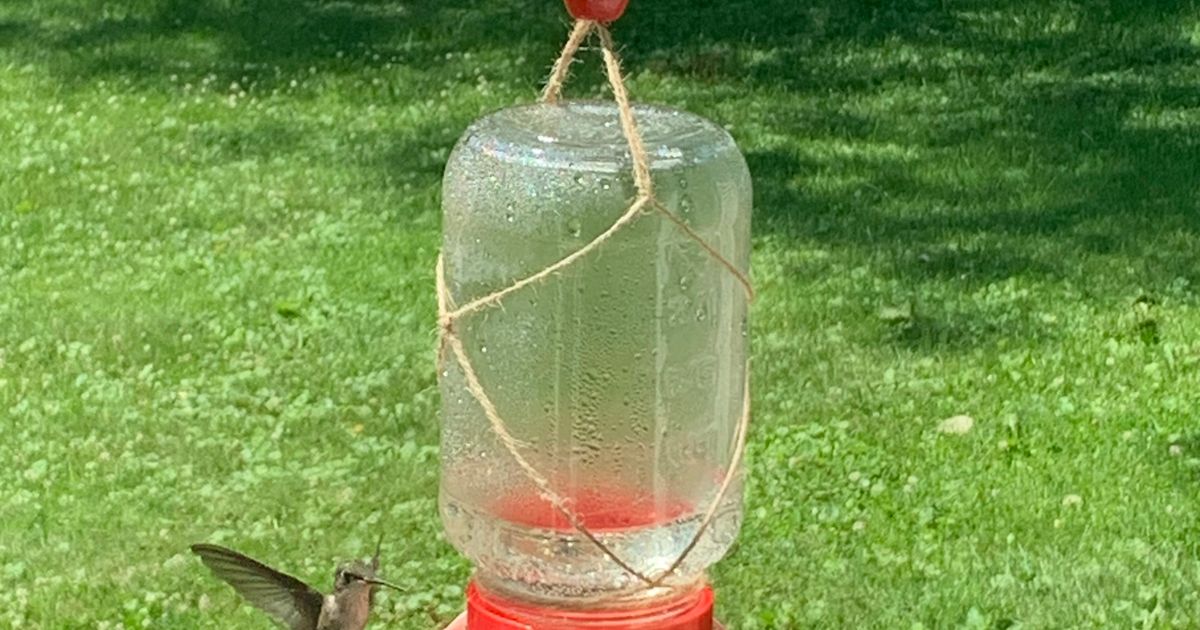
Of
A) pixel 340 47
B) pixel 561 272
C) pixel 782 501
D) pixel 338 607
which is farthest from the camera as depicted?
pixel 340 47

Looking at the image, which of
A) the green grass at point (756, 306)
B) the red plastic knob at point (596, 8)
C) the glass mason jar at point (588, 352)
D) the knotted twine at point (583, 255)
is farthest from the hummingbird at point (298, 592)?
the green grass at point (756, 306)

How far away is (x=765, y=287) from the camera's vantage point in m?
8.66

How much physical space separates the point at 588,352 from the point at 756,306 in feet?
16.2

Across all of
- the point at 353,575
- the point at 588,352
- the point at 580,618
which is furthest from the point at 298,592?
the point at 580,618

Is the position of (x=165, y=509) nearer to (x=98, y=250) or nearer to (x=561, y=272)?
(x=98, y=250)

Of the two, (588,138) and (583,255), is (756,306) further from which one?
(583,255)

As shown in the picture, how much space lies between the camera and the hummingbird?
161 inches

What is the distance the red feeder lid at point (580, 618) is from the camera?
3119 mm

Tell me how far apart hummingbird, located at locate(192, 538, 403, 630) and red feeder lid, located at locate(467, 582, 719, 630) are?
2.88 feet

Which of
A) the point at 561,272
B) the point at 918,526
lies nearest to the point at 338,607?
the point at 561,272

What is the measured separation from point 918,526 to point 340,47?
24.2ft

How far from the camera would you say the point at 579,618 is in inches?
123

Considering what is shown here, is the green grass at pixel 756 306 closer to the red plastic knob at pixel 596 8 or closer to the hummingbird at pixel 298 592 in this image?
the hummingbird at pixel 298 592

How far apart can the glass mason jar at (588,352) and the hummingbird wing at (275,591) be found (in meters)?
0.66
